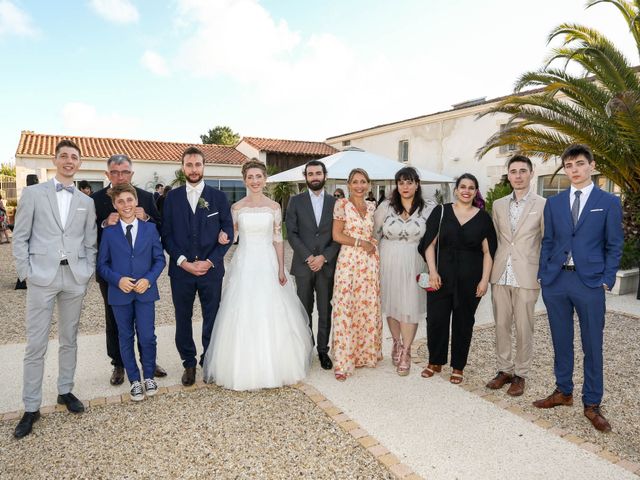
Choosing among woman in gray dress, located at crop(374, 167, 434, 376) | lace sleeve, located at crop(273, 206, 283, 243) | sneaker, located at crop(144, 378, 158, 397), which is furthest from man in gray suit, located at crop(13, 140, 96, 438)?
woman in gray dress, located at crop(374, 167, 434, 376)

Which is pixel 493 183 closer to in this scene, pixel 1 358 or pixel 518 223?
pixel 518 223

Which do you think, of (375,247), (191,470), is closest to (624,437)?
(375,247)

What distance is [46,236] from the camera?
3396 millimetres

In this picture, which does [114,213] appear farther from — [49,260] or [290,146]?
[290,146]

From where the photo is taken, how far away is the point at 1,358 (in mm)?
4824

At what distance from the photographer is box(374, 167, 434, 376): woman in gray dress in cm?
425

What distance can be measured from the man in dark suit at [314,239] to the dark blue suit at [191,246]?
71 centimetres

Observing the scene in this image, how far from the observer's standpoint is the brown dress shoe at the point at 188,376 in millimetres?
4129

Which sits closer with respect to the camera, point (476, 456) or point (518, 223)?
→ point (476, 456)

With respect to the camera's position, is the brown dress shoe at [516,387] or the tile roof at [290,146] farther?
the tile roof at [290,146]

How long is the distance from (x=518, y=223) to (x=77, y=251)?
12.1 feet

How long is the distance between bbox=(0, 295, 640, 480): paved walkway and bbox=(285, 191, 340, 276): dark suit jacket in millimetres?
1113

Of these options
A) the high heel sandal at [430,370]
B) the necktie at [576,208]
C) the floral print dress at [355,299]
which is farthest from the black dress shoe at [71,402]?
the necktie at [576,208]

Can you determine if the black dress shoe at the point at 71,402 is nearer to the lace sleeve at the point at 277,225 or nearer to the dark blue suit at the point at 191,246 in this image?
the dark blue suit at the point at 191,246
